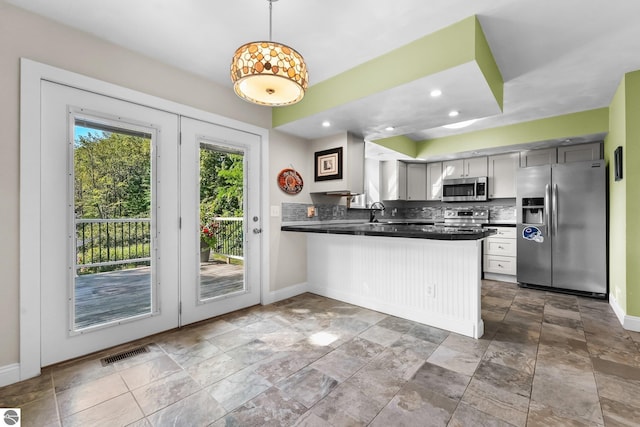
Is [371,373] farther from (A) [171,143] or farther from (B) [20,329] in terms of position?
(A) [171,143]

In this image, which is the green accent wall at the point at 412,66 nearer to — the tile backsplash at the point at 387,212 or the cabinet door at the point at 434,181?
the tile backsplash at the point at 387,212

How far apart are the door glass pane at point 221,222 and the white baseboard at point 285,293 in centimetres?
35

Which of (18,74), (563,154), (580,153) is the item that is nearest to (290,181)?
(18,74)

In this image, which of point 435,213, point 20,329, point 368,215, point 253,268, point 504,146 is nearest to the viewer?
point 20,329

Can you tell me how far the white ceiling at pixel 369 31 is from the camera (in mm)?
1859

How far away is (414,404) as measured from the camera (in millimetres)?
1604

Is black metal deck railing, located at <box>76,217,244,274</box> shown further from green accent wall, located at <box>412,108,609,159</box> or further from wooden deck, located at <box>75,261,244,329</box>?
green accent wall, located at <box>412,108,609,159</box>

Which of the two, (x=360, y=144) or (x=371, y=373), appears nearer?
(x=371, y=373)

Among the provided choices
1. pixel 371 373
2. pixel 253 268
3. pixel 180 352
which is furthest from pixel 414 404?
pixel 253 268

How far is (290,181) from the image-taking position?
11.8 feet

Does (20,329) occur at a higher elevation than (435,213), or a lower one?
lower

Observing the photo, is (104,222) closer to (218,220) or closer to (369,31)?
(218,220)

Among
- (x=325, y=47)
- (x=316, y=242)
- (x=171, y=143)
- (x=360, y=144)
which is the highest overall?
(x=325, y=47)

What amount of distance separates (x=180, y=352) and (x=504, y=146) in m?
4.89
